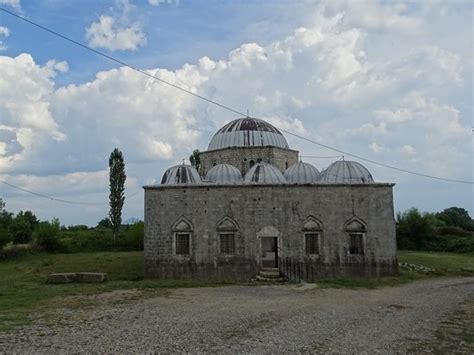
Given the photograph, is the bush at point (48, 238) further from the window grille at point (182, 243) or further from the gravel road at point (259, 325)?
the gravel road at point (259, 325)

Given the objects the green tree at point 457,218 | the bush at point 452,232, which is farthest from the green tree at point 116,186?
the green tree at point 457,218

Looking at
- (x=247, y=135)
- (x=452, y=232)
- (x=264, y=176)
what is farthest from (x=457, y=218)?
(x=264, y=176)

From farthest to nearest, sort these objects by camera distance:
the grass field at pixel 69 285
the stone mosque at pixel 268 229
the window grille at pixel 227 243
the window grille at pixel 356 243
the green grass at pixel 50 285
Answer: the window grille at pixel 356 243 → the window grille at pixel 227 243 → the stone mosque at pixel 268 229 → the grass field at pixel 69 285 → the green grass at pixel 50 285

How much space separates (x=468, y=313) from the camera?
39.3ft

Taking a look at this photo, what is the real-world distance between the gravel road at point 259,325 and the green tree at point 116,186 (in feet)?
59.4

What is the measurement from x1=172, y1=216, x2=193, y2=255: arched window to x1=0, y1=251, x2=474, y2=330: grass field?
4.88ft

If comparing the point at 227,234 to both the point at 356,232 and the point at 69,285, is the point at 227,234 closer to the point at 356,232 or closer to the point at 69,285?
the point at 356,232

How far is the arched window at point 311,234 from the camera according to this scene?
62.3 feet

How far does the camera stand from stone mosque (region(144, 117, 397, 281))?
1880cm

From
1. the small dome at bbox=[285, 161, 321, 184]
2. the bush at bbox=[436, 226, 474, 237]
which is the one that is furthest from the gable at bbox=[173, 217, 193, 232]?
the bush at bbox=[436, 226, 474, 237]

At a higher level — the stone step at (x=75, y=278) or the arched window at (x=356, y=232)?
the arched window at (x=356, y=232)

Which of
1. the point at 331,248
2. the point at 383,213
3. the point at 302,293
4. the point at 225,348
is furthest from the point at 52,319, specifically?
the point at 383,213

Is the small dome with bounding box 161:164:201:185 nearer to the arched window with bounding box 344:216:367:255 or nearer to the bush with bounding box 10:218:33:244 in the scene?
the arched window with bounding box 344:216:367:255

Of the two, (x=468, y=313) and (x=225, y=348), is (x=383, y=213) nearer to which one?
(x=468, y=313)
